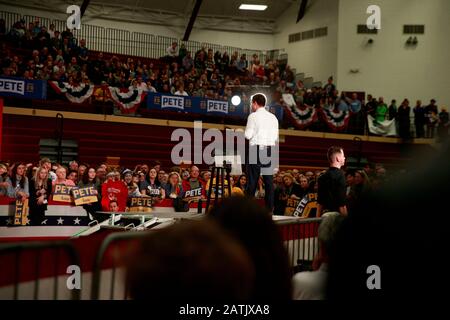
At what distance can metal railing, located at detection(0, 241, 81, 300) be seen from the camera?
2920 millimetres

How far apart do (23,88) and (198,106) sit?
551cm

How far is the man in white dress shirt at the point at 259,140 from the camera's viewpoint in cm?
798

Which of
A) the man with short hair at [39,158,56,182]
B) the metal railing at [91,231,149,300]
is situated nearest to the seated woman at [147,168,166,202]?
the man with short hair at [39,158,56,182]

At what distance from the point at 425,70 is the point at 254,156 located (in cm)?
1970

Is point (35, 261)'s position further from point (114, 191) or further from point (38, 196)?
point (114, 191)

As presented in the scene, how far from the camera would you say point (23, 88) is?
1662 centimetres

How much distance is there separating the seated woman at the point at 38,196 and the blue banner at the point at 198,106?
7.40m

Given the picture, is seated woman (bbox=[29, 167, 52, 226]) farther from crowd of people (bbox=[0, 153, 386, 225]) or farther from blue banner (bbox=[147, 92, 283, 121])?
blue banner (bbox=[147, 92, 283, 121])

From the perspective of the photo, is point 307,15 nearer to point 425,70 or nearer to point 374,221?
point 425,70

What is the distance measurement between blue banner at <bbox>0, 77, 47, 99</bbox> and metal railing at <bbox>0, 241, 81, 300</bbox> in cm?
1430

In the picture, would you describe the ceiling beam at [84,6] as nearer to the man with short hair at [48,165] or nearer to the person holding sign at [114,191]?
the man with short hair at [48,165]

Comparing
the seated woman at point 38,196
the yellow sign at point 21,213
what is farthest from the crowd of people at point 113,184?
the yellow sign at point 21,213

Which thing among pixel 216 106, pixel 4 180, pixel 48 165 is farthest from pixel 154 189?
pixel 216 106

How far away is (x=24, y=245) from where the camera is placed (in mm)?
2896
